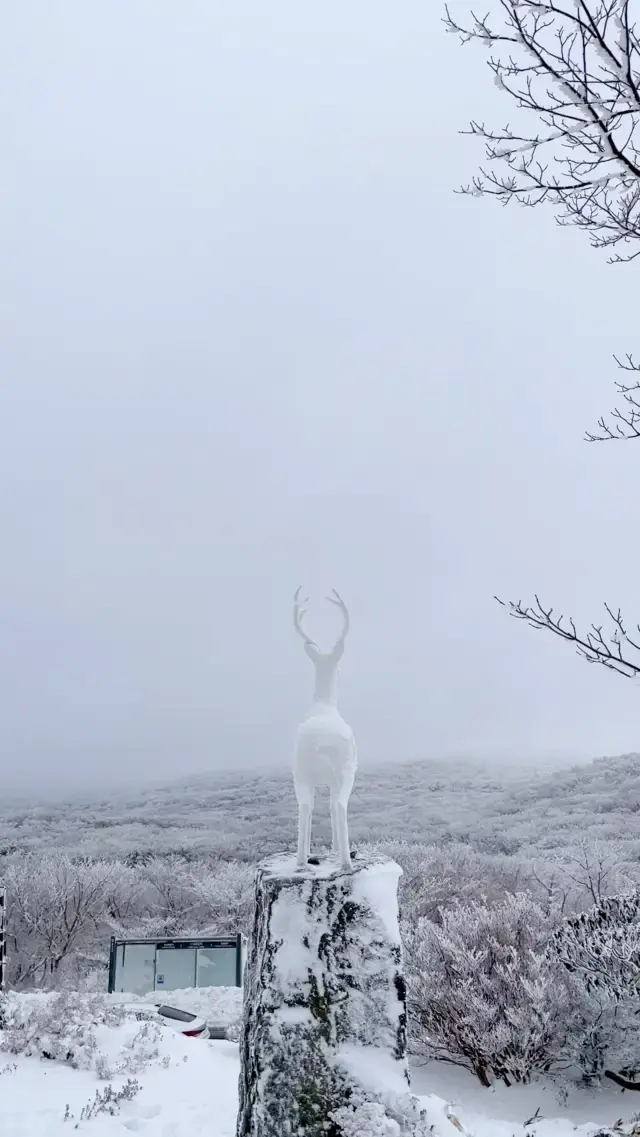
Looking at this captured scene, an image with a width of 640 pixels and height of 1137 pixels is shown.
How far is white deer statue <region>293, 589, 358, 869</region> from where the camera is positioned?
403 centimetres

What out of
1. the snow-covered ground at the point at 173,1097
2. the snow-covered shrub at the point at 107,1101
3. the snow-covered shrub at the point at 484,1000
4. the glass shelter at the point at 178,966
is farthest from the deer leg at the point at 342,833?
the glass shelter at the point at 178,966

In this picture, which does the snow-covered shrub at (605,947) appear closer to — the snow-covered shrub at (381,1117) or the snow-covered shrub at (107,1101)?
the snow-covered shrub at (107,1101)

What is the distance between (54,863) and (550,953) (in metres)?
17.9

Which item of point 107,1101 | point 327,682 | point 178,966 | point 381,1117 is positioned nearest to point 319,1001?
point 381,1117

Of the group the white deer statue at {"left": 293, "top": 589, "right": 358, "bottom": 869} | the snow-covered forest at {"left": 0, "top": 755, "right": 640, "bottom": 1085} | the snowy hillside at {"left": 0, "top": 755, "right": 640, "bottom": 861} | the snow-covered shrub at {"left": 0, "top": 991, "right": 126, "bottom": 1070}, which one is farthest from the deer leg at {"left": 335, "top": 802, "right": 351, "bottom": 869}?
the snowy hillside at {"left": 0, "top": 755, "right": 640, "bottom": 861}

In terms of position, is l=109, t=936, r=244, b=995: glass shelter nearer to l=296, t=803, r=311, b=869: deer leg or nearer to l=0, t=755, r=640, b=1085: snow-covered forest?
Result: l=0, t=755, r=640, b=1085: snow-covered forest

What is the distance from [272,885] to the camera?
3.98 metres

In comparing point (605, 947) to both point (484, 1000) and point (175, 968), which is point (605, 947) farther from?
point (175, 968)

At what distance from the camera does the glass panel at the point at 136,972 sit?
1348cm

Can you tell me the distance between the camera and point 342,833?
13.7 feet

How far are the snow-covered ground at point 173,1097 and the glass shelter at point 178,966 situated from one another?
3850 mm

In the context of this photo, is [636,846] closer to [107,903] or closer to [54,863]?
[107,903]

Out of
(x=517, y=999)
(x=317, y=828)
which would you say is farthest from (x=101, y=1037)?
(x=317, y=828)

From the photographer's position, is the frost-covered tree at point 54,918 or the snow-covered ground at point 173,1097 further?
the frost-covered tree at point 54,918
